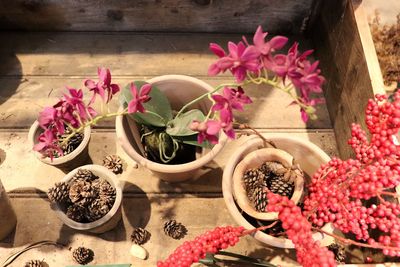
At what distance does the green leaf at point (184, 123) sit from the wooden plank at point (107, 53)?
410mm

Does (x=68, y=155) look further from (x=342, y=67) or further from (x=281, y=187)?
(x=342, y=67)

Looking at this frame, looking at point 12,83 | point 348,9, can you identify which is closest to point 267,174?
point 348,9

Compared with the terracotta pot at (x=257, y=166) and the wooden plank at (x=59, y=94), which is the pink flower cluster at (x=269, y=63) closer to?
the terracotta pot at (x=257, y=166)

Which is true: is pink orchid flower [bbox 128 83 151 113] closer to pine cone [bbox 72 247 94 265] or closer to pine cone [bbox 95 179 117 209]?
pine cone [bbox 95 179 117 209]

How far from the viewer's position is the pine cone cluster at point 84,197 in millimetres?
941

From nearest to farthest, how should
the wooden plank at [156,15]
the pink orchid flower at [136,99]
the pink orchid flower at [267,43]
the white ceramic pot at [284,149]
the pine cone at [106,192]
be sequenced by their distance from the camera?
the pink orchid flower at [267,43] → the pink orchid flower at [136,99] → the white ceramic pot at [284,149] → the pine cone at [106,192] → the wooden plank at [156,15]

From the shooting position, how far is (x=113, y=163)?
1123 mm

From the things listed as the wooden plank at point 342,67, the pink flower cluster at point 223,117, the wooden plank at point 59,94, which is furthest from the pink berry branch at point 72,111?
the wooden plank at point 342,67

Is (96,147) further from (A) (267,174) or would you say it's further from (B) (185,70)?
(A) (267,174)

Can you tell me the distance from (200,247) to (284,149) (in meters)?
0.35

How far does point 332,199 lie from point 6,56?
3.64 ft

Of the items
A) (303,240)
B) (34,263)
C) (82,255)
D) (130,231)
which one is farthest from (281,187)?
(34,263)

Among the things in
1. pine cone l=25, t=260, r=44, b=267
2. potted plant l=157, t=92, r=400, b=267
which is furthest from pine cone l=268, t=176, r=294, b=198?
pine cone l=25, t=260, r=44, b=267

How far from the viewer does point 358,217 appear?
2.38 feet
